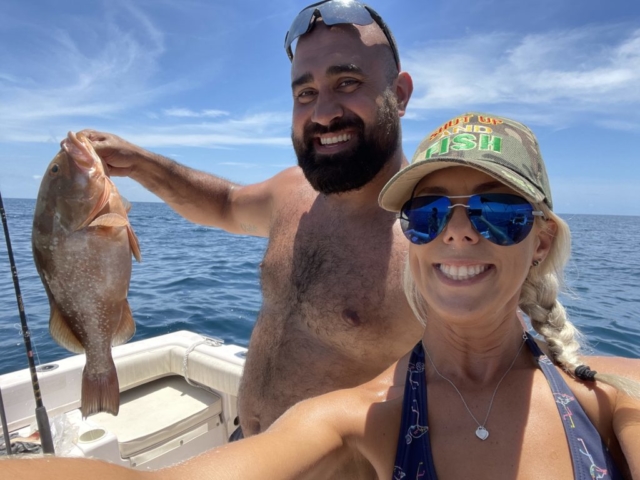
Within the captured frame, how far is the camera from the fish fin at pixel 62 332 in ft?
5.83

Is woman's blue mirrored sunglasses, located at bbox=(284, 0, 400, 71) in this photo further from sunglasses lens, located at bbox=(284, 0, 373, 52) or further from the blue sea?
the blue sea

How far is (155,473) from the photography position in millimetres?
960

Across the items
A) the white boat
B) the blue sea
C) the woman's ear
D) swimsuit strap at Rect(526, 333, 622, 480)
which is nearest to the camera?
swimsuit strap at Rect(526, 333, 622, 480)

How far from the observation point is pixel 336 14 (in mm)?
2406

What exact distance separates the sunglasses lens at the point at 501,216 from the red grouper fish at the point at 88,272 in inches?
50.9

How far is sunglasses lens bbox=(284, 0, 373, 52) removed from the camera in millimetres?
2391

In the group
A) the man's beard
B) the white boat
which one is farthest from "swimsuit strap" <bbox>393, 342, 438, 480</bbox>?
the white boat

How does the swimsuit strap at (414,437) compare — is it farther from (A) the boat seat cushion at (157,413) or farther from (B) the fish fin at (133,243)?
(A) the boat seat cushion at (157,413)

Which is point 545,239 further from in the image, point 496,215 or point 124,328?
point 124,328

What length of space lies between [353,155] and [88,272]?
134cm

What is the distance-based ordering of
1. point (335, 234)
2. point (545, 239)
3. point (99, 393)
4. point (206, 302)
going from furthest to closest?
point (206, 302) → point (335, 234) → point (99, 393) → point (545, 239)

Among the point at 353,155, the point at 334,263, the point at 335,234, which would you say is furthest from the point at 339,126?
the point at 334,263

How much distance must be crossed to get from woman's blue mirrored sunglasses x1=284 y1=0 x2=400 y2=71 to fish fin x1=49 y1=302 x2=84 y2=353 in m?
1.85

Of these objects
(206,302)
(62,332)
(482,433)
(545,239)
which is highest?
(545,239)
